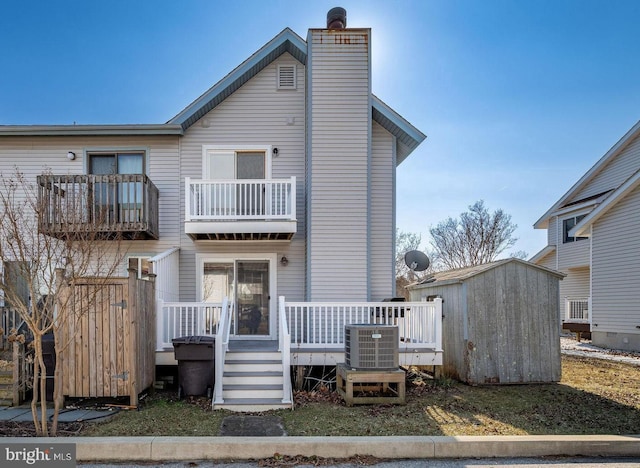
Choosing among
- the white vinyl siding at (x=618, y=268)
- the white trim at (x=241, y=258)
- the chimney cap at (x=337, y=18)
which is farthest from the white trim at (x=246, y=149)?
the white vinyl siding at (x=618, y=268)

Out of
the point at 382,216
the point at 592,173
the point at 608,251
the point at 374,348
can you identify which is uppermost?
the point at 592,173

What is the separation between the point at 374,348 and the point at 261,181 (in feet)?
14.7

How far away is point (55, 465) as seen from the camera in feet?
13.8

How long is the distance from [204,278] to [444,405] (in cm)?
632

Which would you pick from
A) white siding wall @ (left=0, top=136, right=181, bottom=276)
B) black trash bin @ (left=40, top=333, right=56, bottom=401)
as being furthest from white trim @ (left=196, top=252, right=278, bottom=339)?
black trash bin @ (left=40, top=333, right=56, bottom=401)

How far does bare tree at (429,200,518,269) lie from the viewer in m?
34.2

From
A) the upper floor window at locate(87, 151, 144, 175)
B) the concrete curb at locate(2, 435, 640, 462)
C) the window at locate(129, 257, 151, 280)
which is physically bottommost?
the concrete curb at locate(2, 435, 640, 462)

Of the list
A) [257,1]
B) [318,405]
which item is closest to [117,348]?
[318,405]

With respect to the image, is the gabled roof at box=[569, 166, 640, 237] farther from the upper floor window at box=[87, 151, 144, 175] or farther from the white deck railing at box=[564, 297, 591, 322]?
the upper floor window at box=[87, 151, 144, 175]

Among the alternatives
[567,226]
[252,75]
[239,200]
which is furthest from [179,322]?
[567,226]

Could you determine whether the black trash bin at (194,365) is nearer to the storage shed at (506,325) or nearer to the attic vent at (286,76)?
the storage shed at (506,325)

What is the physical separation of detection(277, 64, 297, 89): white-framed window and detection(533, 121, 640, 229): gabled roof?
13.9 m

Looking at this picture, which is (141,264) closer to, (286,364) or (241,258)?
(241,258)

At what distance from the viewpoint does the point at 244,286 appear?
9.99 meters
